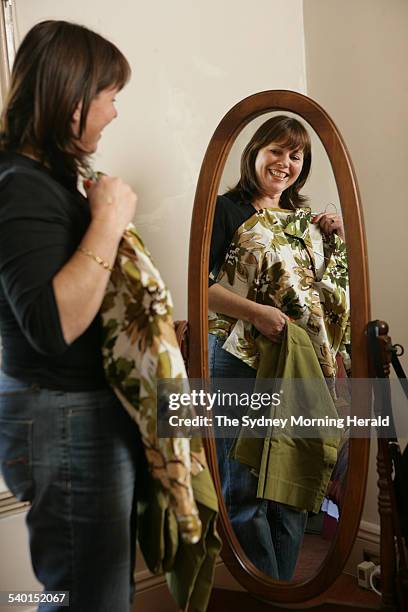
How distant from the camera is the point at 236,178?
166 cm

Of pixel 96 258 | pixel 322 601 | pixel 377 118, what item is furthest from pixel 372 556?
pixel 96 258

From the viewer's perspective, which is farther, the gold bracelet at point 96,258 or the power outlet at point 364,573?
the power outlet at point 364,573

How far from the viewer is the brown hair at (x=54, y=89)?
1029 millimetres

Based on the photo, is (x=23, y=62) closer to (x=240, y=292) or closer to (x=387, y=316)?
(x=240, y=292)

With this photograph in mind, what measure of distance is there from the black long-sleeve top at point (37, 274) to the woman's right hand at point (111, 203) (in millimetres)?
30

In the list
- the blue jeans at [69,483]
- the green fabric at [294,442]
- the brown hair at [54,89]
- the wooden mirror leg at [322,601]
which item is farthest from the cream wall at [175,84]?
the blue jeans at [69,483]

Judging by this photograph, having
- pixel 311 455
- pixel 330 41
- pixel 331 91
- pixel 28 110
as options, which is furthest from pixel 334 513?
pixel 330 41

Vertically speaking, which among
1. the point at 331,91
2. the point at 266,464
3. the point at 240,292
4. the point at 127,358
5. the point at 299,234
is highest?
the point at 331,91

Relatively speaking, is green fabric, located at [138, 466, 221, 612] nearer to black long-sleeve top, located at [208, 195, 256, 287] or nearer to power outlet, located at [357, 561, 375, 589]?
black long-sleeve top, located at [208, 195, 256, 287]

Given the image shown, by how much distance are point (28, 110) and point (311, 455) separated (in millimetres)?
993

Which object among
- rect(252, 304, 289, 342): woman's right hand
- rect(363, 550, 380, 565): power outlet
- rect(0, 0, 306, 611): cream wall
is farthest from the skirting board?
rect(252, 304, 289, 342): woman's right hand

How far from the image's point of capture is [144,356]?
3.52ft

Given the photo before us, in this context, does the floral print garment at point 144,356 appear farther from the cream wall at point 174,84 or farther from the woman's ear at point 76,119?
the cream wall at point 174,84

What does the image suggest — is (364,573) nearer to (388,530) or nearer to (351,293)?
(388,530)
